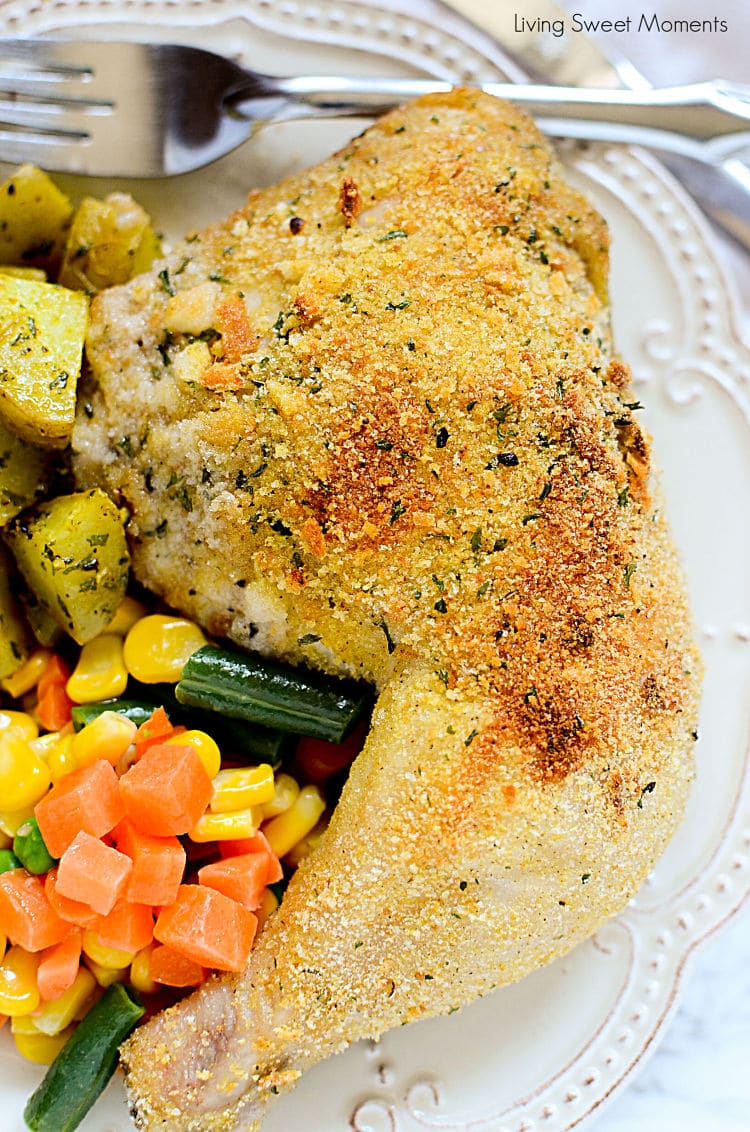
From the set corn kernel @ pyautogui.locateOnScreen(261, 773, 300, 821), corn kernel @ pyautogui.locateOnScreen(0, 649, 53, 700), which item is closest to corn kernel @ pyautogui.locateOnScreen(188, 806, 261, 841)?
corn kernel @ pyautogui.locateOnScreen(261, 773, 300, 821)

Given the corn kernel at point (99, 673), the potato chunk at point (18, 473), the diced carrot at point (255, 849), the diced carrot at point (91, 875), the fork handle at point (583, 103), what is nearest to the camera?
the diced carrot at point (91, 875)

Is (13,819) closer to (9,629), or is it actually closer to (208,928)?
(9,629)

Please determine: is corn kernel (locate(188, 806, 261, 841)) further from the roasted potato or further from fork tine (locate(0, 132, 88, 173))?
fork tine (locate(0, 132, 88, 173))

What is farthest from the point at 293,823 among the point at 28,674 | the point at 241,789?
the point at 28,674

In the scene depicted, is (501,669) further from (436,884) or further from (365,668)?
(436,884)

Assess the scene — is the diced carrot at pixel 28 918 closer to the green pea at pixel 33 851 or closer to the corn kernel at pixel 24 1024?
the green pea at pixel 33 851

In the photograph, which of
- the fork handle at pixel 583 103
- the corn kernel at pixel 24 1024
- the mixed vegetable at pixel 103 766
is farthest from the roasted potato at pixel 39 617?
the fork handle at pixel 583 103

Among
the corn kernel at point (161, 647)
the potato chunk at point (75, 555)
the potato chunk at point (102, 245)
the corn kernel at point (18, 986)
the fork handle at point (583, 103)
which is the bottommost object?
the corn kernel at point (18, 986)
